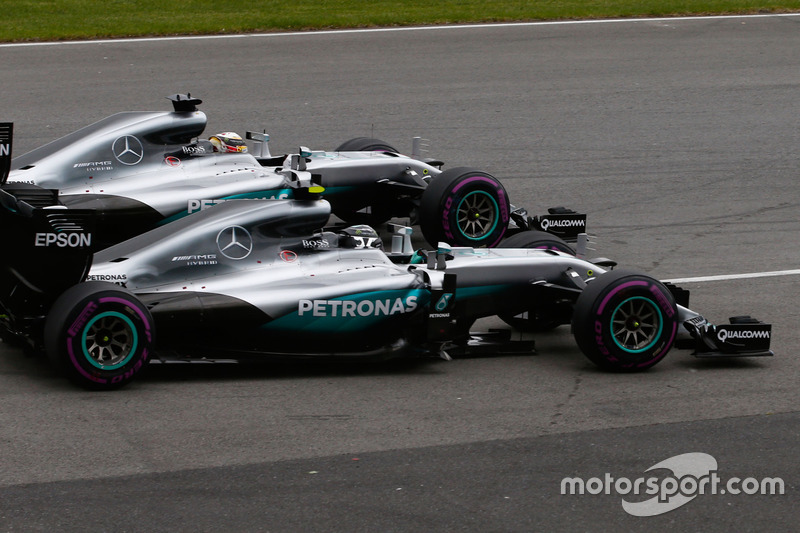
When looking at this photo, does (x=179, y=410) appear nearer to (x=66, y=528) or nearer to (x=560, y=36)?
(x=66, y=528)

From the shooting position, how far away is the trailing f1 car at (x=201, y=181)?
460 inches

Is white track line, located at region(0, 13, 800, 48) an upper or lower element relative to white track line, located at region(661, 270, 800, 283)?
upper

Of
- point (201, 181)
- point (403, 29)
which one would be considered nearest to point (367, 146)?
point (201, 181)

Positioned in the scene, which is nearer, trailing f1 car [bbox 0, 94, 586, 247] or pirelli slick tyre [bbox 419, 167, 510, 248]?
trailing f1 car [bbox 0, 94, 586, 247]

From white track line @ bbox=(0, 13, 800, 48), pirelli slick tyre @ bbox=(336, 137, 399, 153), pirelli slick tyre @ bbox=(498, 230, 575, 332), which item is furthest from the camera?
white track line @ bbox=(0, 13, 800, 48)

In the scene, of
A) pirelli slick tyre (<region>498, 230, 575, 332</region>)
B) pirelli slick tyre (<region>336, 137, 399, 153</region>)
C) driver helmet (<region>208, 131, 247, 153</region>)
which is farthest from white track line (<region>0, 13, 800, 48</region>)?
pirelli slick tyre (<region>498, 230, 575, 332</region>)

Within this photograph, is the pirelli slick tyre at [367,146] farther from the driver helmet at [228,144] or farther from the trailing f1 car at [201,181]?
the driver helmet at [228,144]

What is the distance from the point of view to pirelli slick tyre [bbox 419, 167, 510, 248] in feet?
39.7

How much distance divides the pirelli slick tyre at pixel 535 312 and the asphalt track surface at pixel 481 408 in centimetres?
18

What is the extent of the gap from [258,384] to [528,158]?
27.4ft

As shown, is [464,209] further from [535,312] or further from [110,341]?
[110,341]

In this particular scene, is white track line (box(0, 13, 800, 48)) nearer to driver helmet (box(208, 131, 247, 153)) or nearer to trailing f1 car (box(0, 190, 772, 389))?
driver helmet (box(208, 131, 247, 153))

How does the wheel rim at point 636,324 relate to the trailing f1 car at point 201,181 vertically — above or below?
below

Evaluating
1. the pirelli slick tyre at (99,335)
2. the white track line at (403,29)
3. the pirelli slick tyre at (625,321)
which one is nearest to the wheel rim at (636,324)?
the pirelli slick tyre at (625,321)
